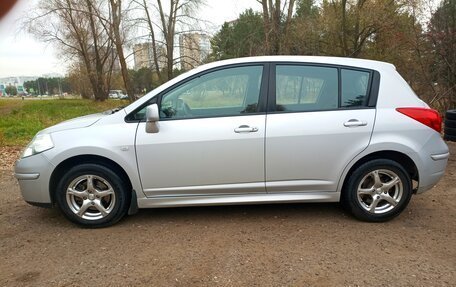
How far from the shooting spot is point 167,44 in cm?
2106

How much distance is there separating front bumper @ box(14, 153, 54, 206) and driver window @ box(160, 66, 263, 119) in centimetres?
129

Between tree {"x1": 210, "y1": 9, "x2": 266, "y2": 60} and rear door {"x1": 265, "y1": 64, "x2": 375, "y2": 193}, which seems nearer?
rear door {"x1": 265, "y1": 64, "x2": 375, "y2": 193}

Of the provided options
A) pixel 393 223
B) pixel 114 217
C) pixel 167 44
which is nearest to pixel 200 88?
pixel 114 217

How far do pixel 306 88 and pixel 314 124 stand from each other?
1.30 ft

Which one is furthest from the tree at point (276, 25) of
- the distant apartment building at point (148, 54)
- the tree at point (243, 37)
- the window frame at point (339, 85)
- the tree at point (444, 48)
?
the window frame at point (339, 85)

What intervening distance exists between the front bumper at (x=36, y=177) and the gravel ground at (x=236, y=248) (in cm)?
36

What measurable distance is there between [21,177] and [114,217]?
1031 mm

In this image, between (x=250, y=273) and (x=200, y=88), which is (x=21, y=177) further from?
(x=250, y=273)

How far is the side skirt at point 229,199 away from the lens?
3.71 m

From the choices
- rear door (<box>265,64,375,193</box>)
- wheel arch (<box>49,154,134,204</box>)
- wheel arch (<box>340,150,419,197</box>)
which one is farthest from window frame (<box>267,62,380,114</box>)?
wheel arch (<box>49,154,134,204</box>)

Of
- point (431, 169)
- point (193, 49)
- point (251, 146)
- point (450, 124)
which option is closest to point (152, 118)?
point (251, 146)

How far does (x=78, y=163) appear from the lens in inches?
146

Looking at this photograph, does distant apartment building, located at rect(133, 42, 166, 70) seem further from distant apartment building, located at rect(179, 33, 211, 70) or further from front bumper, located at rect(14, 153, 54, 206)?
front bumper, located at rect(14, 153, 54, 206)

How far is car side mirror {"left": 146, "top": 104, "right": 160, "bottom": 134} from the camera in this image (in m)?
3.47
